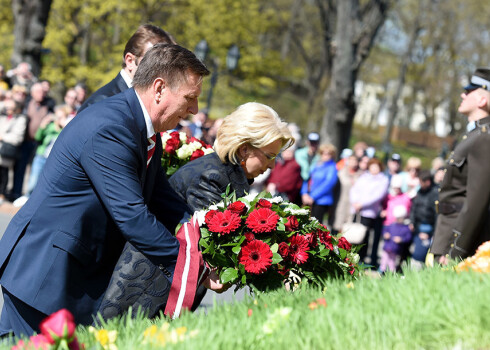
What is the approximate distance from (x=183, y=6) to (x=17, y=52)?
15.5 meters

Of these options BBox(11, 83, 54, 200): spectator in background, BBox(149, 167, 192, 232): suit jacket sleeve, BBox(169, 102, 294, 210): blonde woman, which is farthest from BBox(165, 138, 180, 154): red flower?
BBox(11, 83, 54, 200): spectator in background

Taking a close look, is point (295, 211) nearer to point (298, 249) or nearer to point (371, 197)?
point (298, 249)

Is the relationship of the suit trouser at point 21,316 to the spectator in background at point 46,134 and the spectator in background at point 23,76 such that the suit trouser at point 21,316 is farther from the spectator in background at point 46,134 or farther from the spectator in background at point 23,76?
the spectator in background at point 23,76

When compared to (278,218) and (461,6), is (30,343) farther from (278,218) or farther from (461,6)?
(461,6)

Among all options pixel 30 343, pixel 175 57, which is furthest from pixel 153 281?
pixel 175 57

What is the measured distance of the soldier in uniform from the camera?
4484mm

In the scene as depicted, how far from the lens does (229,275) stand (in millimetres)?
3197

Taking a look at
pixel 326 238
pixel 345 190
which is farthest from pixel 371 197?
pixel 326 238

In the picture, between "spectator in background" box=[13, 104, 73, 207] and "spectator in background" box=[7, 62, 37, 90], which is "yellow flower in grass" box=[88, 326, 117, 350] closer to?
"spectator in background" box=[13, 104, 73, 207]

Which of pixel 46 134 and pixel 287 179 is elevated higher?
pixel 46 134

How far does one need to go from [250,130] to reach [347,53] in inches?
525

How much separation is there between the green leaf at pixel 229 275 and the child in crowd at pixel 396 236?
7.80 meters

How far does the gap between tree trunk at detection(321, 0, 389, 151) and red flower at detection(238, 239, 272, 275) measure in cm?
1406

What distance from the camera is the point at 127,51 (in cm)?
481
